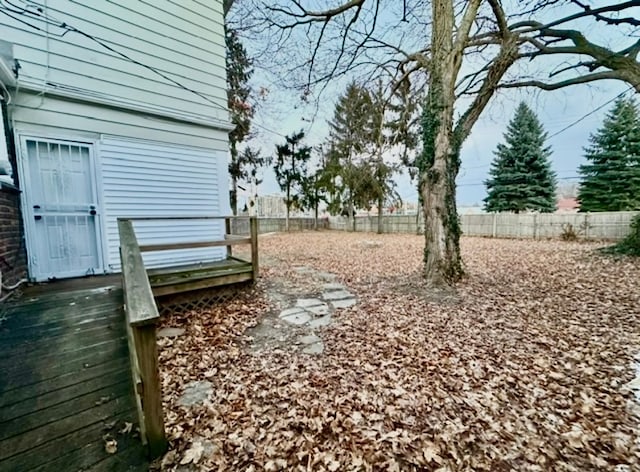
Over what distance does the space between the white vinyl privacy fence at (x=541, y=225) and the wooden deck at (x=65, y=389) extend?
12829 mm

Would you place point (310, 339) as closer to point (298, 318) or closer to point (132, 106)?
point (298, 318)

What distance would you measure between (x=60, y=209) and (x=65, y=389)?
2950 mm

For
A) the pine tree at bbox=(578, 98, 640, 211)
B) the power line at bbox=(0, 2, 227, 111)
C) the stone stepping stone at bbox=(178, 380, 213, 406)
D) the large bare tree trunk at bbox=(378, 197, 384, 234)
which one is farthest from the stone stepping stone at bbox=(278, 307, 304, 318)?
the pine tree at bbox=(578, 98, 640, 211)

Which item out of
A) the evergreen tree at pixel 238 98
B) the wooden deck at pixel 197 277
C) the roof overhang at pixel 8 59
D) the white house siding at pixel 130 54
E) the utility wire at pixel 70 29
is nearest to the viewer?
the roof overhang at pixel 8 59

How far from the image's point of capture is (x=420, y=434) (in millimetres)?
1746

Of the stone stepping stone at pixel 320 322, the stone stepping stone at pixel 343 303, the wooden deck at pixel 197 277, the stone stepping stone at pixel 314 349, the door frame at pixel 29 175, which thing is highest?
the door frame at pixel 29 175

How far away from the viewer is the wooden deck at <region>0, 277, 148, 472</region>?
1457mm

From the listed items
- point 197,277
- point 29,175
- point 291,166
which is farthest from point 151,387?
point 291,166

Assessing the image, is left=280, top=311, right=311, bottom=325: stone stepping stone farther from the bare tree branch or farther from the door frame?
the bare tree branch

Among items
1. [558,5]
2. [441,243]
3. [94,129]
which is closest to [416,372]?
[441,243]

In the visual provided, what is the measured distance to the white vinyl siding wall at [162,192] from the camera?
4109 millimetres

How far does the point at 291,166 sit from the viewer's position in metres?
19.7

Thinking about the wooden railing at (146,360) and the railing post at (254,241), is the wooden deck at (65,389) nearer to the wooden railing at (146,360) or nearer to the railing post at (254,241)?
the wooden railing at (146,360)

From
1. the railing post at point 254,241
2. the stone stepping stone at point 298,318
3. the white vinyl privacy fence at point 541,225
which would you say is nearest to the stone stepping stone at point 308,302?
the stone stepping stone at point 298,318
